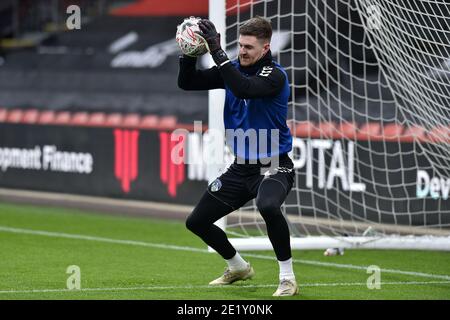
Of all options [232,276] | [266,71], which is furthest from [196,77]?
[232,276]

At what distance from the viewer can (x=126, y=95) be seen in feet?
52.7

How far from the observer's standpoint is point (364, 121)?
12461mm

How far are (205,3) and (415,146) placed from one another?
8.02 metres

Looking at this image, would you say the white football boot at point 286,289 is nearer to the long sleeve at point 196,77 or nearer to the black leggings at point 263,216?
the black leggings at point 263,216

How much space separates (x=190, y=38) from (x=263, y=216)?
1.31m

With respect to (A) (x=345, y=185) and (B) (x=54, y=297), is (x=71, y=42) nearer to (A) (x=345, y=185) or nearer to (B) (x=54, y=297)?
(A) (x=345, y=185)

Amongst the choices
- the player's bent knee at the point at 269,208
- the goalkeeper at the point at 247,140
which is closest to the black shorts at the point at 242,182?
the goalkeeper at the point at 247,140

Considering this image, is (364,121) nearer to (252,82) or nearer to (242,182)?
(242,182)

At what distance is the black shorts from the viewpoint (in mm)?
7996

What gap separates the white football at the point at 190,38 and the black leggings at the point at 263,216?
99cm

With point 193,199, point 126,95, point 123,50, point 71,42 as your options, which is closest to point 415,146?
point 193,199

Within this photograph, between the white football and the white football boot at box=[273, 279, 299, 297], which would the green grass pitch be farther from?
the white football

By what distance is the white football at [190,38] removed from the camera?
7855mm

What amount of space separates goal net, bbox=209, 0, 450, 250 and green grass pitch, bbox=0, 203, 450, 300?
406mm
